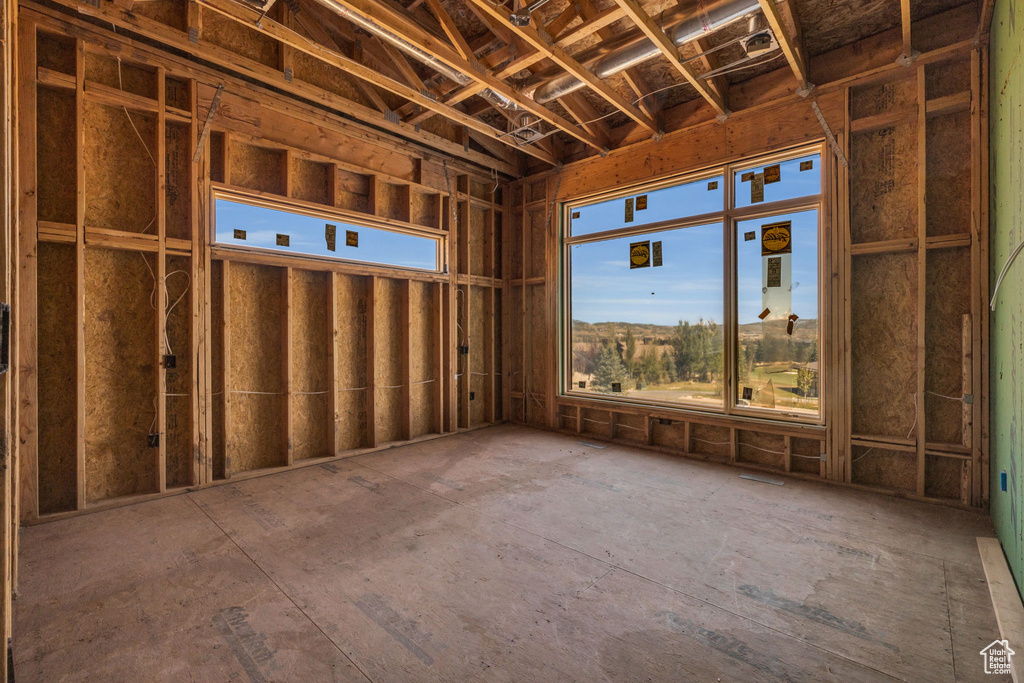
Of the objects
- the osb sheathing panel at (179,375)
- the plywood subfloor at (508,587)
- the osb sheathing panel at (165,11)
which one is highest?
the osb sheathing panel at (165,11)

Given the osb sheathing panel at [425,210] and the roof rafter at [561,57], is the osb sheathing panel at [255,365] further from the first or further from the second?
the roof rafter at [561,57]

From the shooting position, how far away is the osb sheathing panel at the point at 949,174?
142 inches

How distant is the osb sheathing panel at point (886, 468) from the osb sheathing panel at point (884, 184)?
1855 mm

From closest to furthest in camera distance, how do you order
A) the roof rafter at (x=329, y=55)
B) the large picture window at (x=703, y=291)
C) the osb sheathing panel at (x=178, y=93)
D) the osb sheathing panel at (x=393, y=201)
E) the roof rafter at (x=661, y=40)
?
the roof rafter at (x=661, y=40)
the roof rafter at (x=329, y=55)
the osb sheathing panel at (x=178, y=93)
the large picture window at (x=703, y=291)
the osb sheathing panel at (x=393, y=201)

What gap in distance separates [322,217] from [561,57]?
2.84 m

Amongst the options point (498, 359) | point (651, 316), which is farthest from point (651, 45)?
point (498, 359)

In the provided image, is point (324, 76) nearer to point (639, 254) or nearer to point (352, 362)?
point (352, 362)

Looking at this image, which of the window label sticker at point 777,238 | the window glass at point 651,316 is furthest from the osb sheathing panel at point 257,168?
the window label sticker at point 777,238

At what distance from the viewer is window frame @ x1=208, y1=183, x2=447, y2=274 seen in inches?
163

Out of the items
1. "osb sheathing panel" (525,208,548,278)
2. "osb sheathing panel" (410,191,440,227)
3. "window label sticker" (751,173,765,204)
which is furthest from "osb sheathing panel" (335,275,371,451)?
"window label sticker" (751,173,765,204)

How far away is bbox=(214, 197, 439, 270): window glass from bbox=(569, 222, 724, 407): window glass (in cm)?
218

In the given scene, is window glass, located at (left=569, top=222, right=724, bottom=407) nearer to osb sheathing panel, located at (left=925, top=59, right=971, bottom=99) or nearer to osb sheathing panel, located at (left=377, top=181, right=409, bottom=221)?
osb sheathing panel, located at (left=925, top=59, right=971, bottom=99)

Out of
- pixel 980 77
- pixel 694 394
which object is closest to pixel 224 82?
pixel 694 394

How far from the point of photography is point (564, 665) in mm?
1901
